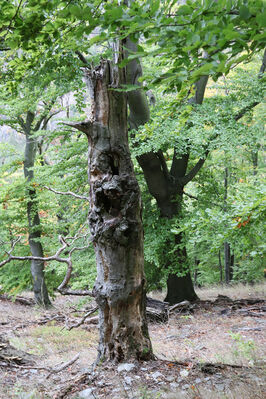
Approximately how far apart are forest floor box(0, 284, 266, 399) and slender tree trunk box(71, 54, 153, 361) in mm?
369

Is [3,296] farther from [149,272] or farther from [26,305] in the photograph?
[149,272]

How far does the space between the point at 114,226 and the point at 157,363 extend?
1786 mm

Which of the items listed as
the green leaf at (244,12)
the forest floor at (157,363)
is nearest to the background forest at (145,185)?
the forest floor at (157,363)

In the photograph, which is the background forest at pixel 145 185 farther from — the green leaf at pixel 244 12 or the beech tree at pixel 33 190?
the green leaf at pixel 244 12

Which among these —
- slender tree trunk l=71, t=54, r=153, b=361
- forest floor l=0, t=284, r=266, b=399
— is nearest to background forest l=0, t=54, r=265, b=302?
slender tree trunk l=71, t=54, r=153, b=361

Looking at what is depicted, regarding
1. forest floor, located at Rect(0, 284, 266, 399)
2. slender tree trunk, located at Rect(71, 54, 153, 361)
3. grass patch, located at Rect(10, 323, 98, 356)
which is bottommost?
grass patch, located at Rect(10, 323, 98, 356)

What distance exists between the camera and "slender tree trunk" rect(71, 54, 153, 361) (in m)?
4.13

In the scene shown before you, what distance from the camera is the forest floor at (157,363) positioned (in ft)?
11.7

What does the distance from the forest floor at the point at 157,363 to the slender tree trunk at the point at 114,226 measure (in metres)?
0.37

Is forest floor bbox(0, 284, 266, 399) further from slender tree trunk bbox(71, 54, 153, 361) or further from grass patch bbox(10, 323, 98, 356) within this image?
slender tree trunk bbox(71, 54, 153, 361)

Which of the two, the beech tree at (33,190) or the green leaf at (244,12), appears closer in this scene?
the green leaf at (244,12)

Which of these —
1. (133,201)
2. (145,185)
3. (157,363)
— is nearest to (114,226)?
(133,201)

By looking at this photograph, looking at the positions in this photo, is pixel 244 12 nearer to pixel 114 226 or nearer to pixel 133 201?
pixel 133 201

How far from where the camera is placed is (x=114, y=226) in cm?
409
